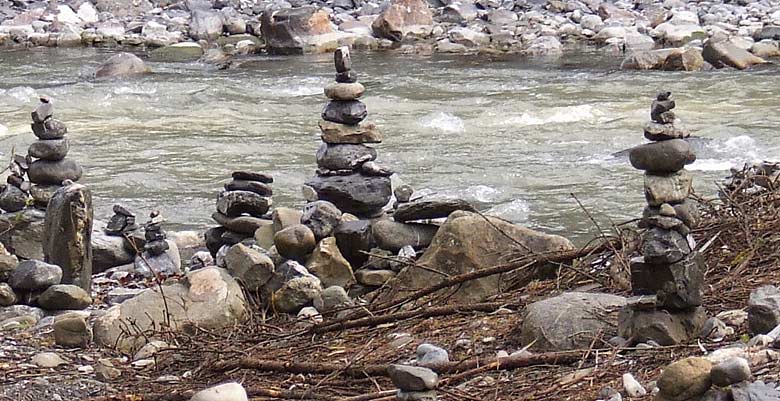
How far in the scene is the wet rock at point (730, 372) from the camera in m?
3.18

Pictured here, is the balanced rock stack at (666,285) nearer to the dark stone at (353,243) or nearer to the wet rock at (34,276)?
the dark stone at (353,243)

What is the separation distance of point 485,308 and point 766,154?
7.65 m

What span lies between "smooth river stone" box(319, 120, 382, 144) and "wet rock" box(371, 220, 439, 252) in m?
0.58

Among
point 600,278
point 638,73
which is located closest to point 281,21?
point 638,73

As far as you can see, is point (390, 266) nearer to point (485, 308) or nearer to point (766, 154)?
point (485, 308)

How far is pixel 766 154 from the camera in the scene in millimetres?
11812

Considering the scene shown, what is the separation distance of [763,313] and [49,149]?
183 inches

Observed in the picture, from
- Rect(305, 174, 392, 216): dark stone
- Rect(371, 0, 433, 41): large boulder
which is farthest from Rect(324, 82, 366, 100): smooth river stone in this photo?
Rect(371, 0, 433, 41): large boulder

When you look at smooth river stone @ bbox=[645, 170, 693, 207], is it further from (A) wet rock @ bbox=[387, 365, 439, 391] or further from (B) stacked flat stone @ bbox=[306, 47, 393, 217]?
(B) stacked flat stone @ bbox=[306, 47, 393, 217]

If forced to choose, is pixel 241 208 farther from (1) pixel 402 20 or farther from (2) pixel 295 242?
(1) pixel 402 20

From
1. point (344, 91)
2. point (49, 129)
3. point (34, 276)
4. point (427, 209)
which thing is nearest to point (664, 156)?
point (427, 209)

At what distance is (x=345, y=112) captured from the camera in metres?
6.92

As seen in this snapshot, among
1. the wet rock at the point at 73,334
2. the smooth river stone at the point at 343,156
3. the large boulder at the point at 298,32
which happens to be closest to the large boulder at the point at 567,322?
the wet rock at the point at 73,334

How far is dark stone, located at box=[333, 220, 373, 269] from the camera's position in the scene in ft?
21.5
